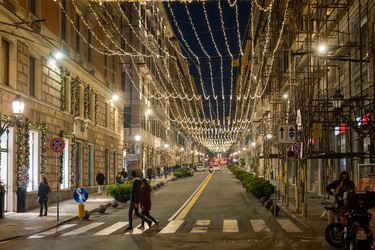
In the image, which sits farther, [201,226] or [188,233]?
[201,226]

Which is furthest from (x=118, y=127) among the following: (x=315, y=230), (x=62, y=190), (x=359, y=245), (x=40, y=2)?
(x=359, y=245)

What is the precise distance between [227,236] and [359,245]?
483cm

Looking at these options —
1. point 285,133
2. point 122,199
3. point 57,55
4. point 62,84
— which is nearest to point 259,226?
point 285,133

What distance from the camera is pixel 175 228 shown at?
16219mm

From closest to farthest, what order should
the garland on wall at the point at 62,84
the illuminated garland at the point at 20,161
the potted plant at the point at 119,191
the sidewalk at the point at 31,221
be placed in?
the sidewalk at the point at 31,221 → the illuminated garland at the point at 20,161 → the potted plant at the point at 119,191 → the garland on wall at the point at 62,84

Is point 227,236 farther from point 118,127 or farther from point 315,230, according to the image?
point 118,127

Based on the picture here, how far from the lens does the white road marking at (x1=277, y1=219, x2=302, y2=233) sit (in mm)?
15499

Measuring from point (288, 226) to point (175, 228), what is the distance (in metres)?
3.52

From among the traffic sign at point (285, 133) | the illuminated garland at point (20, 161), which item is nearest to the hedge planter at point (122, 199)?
the illuminated garland at point (20, 161)

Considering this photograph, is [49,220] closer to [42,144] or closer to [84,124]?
[42,144]

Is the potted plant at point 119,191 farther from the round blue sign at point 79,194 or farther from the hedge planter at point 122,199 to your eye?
the round blue sign at point 79,194

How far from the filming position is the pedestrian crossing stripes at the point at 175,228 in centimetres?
1537

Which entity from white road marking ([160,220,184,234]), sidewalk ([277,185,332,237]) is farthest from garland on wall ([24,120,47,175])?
sidewalk ([277,185,332,237])

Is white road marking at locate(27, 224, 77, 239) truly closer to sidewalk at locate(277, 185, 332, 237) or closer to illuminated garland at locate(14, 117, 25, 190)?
illuminated garland at locate(14, 117, 25, 190)
